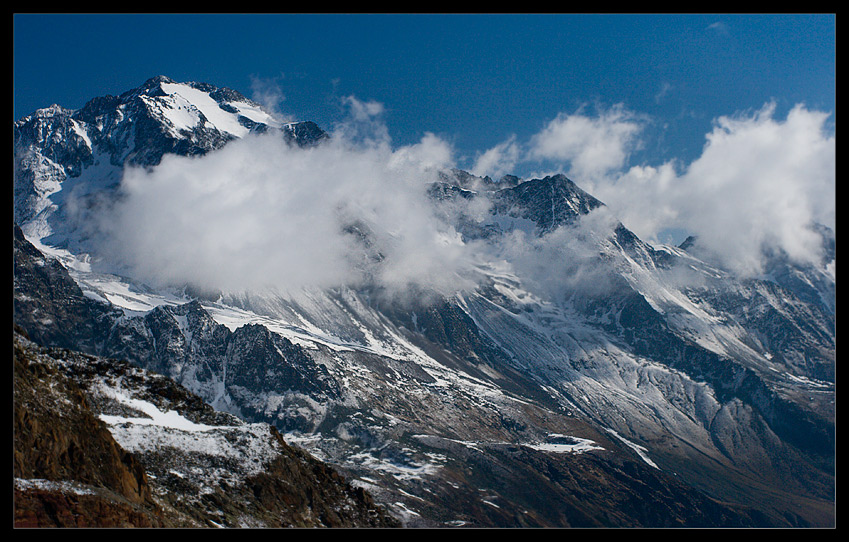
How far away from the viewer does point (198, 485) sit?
125750 millimetres
